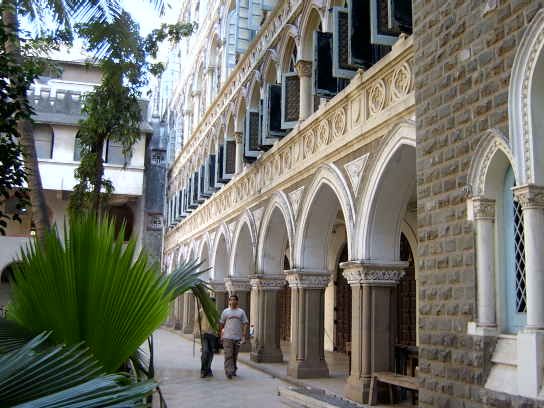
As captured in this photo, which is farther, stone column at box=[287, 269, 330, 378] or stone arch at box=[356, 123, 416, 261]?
stone column at box=[287, 269, 330, 378]

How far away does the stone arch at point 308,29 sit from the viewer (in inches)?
501

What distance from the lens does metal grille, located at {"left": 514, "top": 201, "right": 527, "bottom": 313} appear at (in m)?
5.55

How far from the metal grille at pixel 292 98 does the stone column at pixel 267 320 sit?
13.3ft

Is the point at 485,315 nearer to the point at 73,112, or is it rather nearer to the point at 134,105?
the point at 134,105

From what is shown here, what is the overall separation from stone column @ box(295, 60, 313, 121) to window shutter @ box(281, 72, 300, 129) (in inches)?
5.0

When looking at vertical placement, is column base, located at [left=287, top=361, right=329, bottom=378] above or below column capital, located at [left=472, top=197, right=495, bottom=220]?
below

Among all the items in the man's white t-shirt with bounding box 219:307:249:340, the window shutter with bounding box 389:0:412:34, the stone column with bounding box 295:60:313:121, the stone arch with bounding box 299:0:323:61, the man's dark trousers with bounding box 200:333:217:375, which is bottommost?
the man's dark trousers with bounding box 200:333:217:375

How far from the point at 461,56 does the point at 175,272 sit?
11.5ft

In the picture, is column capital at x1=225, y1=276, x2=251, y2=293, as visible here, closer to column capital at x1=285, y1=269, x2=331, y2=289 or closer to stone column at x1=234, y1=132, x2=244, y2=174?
stone column at x1=234, y1=132, x2=244, y2=174

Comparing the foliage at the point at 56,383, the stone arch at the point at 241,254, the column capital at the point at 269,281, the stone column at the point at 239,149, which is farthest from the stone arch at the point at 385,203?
the stone column at the point at 239,149

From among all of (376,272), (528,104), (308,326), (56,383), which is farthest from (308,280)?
(56,383)

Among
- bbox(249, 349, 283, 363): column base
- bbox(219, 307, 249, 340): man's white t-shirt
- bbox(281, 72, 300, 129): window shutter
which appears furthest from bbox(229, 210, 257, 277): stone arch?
bbox(219, 307, 249, 340): man's white t-shirt

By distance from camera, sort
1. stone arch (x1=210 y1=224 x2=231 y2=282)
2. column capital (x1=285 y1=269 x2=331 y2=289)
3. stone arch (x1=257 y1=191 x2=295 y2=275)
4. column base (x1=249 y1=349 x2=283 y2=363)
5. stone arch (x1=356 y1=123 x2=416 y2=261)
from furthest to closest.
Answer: stone arch (x1=210 y1=224 x2=231 y2=282), stone arch (x1=257 y1=191 x2=295 y2=275), column base (x1=249 y1=349 x2=283 y2=363), column capital (x1=285 y1=269 x2=331 y2=289), stone arch (x1=356 y1=123 x2=416 y2=261)

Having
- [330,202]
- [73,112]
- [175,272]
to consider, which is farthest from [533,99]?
[73,112]
